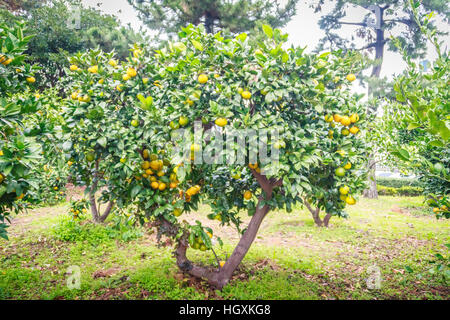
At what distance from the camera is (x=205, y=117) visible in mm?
1938

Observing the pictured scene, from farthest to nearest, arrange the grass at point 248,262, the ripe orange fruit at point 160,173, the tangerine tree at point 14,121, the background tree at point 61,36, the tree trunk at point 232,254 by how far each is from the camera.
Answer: the background tree at point 61,36 → the grass at point 248,262 → the tree trunk at point 232,254 → the ripe orange fruit at point 160,173 → the tangerine tree at point 14,121

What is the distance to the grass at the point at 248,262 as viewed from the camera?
8.61 ft

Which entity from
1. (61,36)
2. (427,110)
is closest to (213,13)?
(61,36)

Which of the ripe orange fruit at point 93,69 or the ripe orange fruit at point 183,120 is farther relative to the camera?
the ripe orange fruit at point 93,69

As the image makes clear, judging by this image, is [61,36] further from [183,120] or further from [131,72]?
[183,120]

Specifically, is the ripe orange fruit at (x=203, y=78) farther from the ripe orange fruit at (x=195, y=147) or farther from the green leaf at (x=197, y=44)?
the ripe orange fruit at (x=195, y=147)

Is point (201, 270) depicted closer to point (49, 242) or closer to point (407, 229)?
point (49, 242)

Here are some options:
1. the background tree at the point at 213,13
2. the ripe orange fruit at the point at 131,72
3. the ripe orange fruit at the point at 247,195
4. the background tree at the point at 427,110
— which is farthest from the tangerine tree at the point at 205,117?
the background tree at the point at 213,13

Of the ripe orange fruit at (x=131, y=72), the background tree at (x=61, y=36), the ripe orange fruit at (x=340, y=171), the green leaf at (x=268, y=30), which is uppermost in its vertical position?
the background tree at (x=61, y=36)

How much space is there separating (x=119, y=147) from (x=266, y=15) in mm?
8483

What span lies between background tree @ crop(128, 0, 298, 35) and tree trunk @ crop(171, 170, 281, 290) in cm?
748

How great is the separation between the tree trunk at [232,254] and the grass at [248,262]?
98mm

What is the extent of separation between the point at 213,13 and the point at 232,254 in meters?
8.29

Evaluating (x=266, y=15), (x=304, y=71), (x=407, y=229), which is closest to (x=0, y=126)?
(x=304, y=71)
